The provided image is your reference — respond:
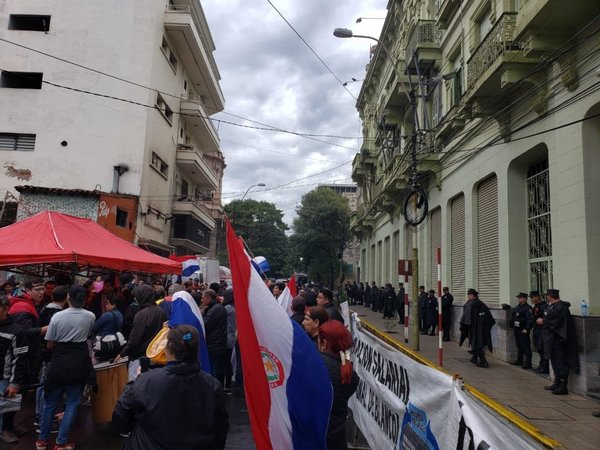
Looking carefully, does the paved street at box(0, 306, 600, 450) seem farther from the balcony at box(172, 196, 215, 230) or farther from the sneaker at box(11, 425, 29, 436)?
the balcony at box(172, 196, 215, 230)

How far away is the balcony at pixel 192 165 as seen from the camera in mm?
28795

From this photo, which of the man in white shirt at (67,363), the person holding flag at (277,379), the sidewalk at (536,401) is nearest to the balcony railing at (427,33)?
the sidewalk at (536,401)

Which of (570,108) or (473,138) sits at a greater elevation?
(473,138)

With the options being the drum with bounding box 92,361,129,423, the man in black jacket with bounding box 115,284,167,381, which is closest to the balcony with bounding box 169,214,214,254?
the drum with bounding box 92,361,129,423

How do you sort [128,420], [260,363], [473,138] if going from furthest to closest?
[473,138], [260,363], [128,420]

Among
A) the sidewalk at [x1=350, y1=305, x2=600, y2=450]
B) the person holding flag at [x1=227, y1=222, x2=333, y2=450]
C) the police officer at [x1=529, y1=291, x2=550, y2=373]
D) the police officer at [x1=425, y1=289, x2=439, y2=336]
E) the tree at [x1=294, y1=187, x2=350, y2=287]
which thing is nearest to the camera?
the person holding flag at [x1=227, y1=222, x2=333, y2=450]

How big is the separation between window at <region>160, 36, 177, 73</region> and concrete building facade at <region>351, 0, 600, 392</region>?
1332 cm

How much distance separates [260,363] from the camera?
360 centimetres

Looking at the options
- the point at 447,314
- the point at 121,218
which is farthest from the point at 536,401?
the point at 121,218

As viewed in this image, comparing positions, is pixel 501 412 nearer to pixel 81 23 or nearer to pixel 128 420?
pixel 128 420

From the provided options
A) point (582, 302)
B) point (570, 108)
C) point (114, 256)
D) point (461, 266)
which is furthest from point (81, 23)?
point (582, 302)

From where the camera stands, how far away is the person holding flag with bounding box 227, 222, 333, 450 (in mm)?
3600

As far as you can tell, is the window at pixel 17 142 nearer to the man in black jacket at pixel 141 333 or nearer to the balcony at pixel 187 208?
the balcony at pixel 187 208

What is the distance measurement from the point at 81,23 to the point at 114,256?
19.9 metres
